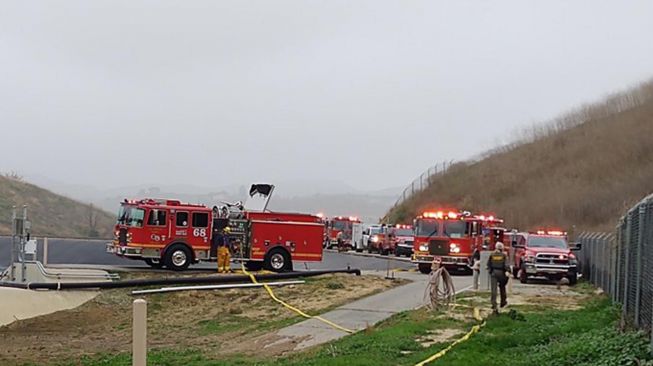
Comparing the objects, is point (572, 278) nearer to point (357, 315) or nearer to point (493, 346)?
point (357, 315)

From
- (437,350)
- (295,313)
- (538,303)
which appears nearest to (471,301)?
(538,303)

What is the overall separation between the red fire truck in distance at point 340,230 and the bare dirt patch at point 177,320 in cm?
2965

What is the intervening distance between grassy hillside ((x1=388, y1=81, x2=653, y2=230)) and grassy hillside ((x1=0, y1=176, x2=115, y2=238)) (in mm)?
31511

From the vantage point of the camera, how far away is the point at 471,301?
2052cm

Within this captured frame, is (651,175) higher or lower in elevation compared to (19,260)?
higher

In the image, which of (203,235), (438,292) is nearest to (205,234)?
(203,235)

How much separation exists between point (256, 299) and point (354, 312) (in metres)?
4.53

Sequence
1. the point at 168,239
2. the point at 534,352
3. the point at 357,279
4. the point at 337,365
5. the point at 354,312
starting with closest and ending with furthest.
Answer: the point at 337,365 < the point at 534,352 < the point at 354,312 < the point at 357,279 < the point at 168,239

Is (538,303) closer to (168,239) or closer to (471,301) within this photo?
(471,301)

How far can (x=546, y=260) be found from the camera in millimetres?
28844

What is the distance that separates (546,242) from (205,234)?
1213cm

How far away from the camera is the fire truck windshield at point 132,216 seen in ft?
98.0

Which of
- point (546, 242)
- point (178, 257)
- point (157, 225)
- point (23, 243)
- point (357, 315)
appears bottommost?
point (357, 315)

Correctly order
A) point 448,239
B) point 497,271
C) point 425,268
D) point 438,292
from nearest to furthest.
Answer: point 497,271 → point 438,292 → point 448,239 → point 425,268
